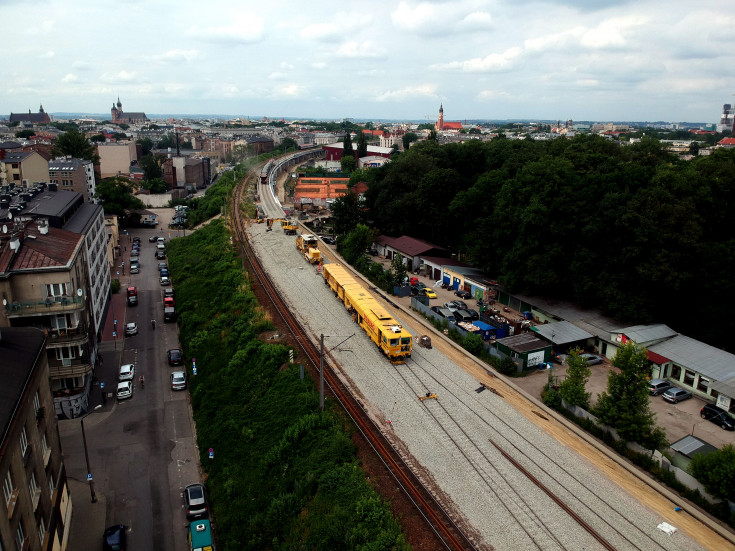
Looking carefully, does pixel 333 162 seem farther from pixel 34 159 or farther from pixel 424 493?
pixel 424 493

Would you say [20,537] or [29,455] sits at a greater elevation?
[29,455]

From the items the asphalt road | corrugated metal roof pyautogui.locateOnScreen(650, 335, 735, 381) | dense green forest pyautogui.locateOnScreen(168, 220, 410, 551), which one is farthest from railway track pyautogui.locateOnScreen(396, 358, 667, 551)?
corrugated metal roof pyautogui.locateOnScreen(650, 335, 735, 381)

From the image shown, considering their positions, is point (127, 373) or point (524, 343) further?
point (127, 373)

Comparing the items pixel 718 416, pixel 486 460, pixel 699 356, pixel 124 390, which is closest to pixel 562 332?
pixel 699 356

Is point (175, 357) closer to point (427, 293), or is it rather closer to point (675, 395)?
point (427, 293)

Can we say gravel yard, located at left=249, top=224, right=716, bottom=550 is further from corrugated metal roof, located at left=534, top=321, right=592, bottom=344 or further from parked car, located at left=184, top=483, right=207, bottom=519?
parked car, located at left=184, top=483, right=207, bottom=519

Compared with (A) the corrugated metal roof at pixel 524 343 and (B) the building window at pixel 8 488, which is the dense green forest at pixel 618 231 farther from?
(B) the building window at pixel 8 488

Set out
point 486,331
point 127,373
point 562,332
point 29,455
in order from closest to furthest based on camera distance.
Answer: point 29,455 < point 127,373 < point 562,332 < point 486,331
